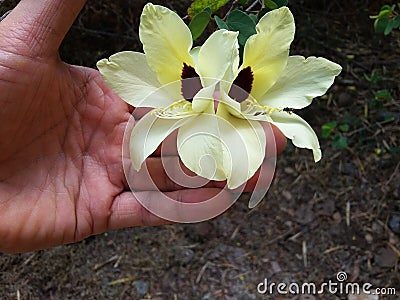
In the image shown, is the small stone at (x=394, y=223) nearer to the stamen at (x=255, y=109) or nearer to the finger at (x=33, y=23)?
the stamen at (x=255, y=109)

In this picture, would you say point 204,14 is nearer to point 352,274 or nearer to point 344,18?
point 352,274

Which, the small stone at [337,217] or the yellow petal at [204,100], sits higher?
the yellow petal at [204,100]

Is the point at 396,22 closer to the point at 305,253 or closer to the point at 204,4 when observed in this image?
the point at 204,4

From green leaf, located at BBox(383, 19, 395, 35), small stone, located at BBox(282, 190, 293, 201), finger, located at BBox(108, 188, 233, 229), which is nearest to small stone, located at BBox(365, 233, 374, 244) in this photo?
small stone, located at BBox(282, 190, 293, 201)


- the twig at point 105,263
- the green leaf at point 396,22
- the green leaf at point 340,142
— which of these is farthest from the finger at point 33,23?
the green leaf at point 340,142

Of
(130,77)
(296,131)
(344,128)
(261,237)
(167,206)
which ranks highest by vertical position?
(130,77)

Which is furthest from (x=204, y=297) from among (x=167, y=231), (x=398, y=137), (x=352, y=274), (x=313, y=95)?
(x=313, y=95)
